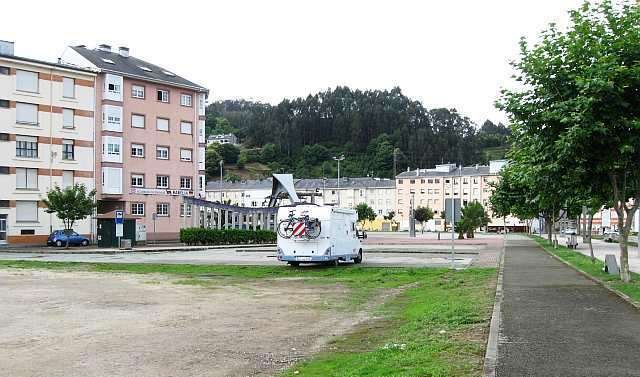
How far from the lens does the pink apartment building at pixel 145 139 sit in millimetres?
60000

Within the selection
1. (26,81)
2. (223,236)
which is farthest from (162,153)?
(223,236)

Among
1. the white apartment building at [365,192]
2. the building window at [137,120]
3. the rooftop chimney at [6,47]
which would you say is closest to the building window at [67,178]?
the building window at [137,120]

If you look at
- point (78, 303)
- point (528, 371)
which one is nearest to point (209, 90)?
point (78, 303)

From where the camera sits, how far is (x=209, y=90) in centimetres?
6975

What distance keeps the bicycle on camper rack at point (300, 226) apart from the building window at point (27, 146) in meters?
36.1

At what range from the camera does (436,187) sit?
14100 cm

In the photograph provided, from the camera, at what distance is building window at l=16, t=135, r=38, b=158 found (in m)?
54.1

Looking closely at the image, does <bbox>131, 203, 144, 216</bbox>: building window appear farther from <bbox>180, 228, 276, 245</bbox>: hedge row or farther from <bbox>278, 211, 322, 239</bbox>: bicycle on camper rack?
<bbox>278, 211, 322, 239</bbox>: bicycle on camper rack

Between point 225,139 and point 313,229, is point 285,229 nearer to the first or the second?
point 313,229

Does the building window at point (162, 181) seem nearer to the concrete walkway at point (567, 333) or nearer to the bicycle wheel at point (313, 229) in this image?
the bicycle wheel at point (313, 229)

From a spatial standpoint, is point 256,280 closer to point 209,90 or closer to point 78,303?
point 78,303

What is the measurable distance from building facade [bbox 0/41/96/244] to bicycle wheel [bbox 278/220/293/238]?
113 ft

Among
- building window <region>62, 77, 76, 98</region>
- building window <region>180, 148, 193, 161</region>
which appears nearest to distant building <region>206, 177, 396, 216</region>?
building window <region>180, 148, 193, 161</region>

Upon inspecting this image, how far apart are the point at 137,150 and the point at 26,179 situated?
10.9 m
